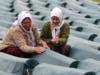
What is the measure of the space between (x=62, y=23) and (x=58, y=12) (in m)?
0.18

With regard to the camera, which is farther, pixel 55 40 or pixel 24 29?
pixel 55 40

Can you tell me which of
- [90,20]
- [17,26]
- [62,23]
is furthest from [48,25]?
[90,20]

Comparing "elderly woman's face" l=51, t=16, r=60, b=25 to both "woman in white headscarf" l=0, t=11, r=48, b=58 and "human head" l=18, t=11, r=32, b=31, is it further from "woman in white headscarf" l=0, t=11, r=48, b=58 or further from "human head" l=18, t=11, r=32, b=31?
"human head" l=18, t=11, r=32, b=31

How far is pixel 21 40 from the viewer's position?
504 cm

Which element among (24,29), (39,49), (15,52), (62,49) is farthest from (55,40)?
(15,52)

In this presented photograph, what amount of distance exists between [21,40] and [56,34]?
0.80 metres

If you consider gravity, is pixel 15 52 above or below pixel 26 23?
below

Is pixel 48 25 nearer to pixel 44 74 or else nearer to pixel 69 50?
pixel 69 50

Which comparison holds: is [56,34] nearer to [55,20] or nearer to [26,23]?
[55,20]

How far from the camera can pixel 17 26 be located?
17.0 feet

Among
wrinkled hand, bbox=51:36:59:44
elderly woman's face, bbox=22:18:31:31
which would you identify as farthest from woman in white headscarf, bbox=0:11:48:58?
wrinkled hand, bbox=51:36:59:44

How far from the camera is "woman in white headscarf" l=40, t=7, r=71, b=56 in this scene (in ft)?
18.1

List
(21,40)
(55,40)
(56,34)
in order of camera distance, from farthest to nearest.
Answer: (56,34) → (55,40) → (21,40)

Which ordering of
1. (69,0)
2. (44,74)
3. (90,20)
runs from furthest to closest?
1. (69,0)
2. (90,20)
3. (44,74)
